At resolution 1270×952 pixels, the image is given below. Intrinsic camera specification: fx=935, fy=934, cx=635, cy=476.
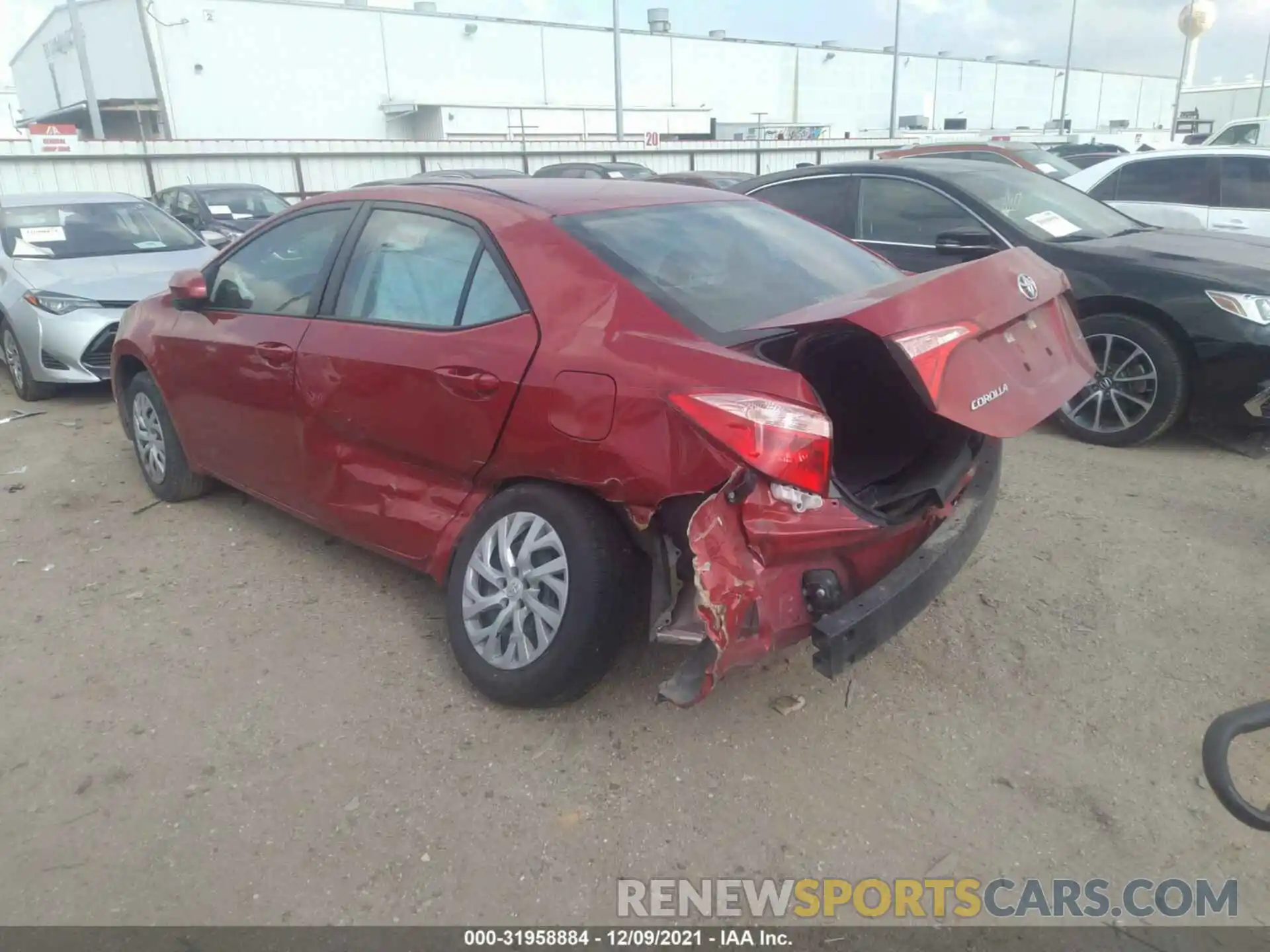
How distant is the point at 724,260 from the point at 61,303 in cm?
577

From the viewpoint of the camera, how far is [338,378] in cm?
351

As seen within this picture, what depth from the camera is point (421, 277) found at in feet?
11.1

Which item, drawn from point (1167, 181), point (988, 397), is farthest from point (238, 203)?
point (988, 397)

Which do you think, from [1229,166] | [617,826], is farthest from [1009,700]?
[1229,166]

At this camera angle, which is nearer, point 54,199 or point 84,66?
point 54,199

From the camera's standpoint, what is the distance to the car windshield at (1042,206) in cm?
576

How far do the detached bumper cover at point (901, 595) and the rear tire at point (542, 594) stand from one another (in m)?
Result: 0.63

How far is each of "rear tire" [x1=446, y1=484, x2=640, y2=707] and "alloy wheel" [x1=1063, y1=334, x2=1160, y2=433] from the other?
11.7 feet

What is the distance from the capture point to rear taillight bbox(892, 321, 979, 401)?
2439mm

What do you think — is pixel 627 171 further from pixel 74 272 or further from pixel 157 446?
pixel 157 446

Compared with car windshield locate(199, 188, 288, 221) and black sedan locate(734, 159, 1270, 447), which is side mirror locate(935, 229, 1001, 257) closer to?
black sedan locate(734, 159, 1270, 447)

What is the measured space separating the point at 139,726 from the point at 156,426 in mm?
2279

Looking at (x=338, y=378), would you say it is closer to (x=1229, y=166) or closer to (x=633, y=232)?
(x=633, y=232)

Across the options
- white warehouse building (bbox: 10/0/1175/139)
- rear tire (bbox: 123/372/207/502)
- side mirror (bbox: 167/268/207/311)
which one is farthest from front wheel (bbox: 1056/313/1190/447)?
white warehouse building (bbox: 10/0/1175/139)
